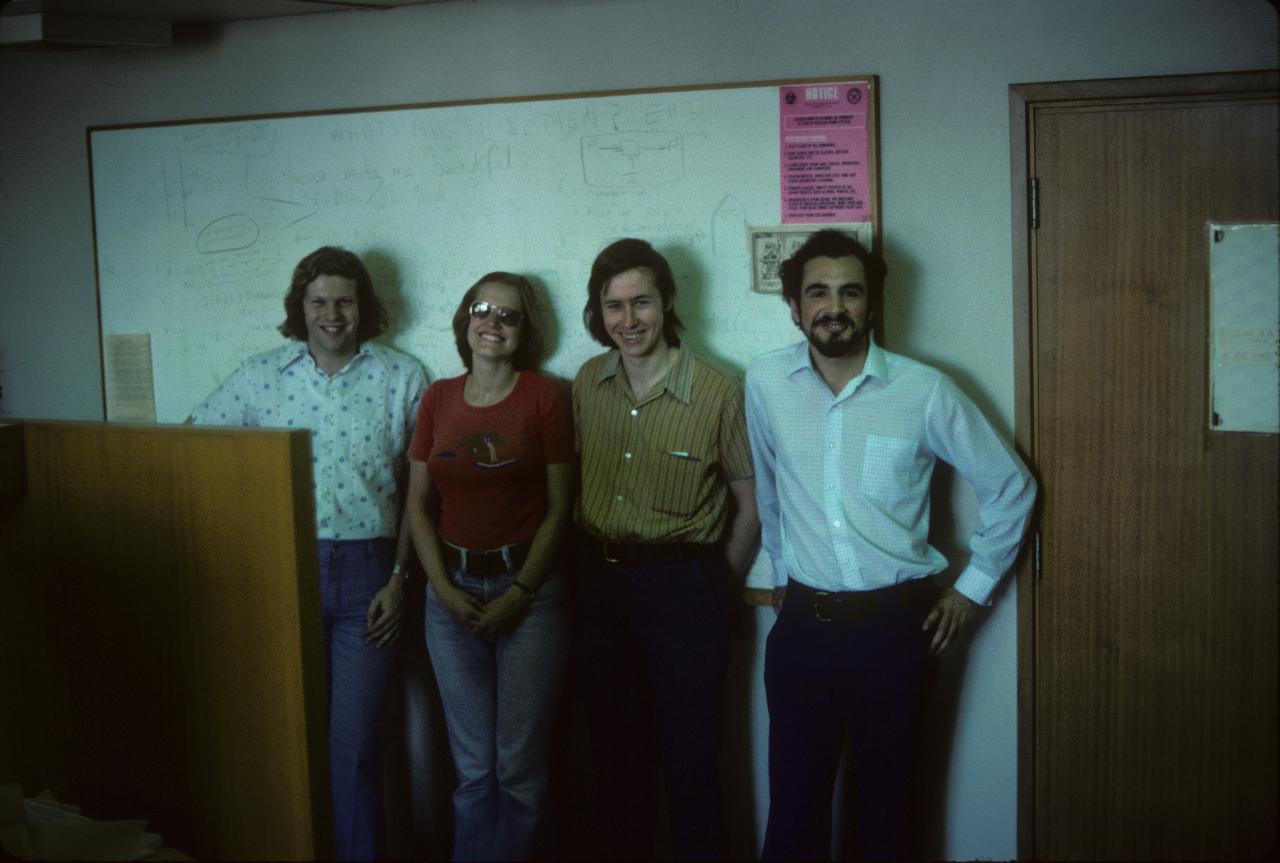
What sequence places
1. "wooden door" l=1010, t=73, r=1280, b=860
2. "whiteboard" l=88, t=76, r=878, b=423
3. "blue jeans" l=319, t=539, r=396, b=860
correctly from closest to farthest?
"wooden door" l=1010, t=73, r=1280, b=860 → "whiteboard" l=88, t=76, r=878, b=423 → "blue jeans" l=319, t=539, r=396, b=860

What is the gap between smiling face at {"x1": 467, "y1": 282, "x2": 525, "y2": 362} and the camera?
2359 millimetres

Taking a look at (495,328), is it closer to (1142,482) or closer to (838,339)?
(838,339)

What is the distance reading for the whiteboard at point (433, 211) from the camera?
2.38 metres

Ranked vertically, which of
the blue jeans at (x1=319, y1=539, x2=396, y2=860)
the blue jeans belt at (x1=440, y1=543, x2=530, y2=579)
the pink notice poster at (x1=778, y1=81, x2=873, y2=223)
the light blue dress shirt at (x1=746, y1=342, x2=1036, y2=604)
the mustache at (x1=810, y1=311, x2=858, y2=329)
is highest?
the pink notice poster at (x1=778, y1=81, x2=873, y2=223)

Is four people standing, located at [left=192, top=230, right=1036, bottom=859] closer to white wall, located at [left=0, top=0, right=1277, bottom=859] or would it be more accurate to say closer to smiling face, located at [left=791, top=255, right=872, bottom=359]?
smiling face, located at [left=791, top=255, right=872, bottom=359]

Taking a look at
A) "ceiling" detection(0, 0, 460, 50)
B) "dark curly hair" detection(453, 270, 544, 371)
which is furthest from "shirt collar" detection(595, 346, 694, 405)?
"ceiling" detection(0, 0, 460, 50)

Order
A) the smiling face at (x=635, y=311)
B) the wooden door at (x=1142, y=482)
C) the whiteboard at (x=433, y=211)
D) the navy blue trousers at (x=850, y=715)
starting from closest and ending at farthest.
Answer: the navy blue trousers at (x=850, y=715) < the wooden door at (x=1142, y=482) < the smiling face at (x=635, y=311) < the whiteboard at (x=433, y=211)

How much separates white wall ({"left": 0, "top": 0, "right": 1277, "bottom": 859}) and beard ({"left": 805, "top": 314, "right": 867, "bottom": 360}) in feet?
0.81

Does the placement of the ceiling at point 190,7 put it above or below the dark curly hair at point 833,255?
above

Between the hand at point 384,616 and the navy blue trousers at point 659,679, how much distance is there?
57 cm

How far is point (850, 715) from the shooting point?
6.86 ft

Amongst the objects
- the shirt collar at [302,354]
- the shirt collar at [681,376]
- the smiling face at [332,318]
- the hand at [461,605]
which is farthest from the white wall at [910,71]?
the hand at [461,605]

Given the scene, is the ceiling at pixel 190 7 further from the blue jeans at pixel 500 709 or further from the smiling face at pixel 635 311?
the blue jeans at pixel 500 709

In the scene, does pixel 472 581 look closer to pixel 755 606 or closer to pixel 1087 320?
pixel 755 606
